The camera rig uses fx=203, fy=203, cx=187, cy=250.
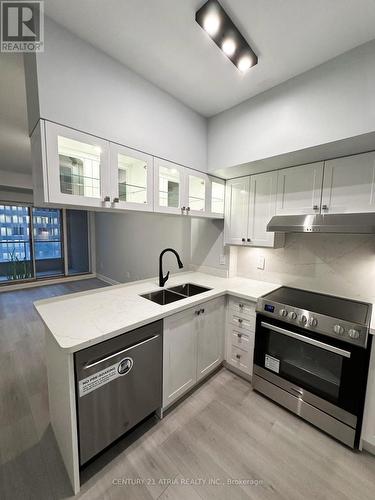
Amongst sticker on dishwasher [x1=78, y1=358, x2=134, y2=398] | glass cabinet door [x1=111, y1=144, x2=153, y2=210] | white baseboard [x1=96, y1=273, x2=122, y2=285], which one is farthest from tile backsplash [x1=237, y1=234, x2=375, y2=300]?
white baseboard [x1=96, y1=273, x2=122, y2=285]

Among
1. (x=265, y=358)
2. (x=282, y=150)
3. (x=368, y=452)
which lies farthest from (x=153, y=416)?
(x=282, y=150)

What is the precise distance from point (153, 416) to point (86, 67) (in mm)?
2570

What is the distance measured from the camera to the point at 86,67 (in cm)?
130

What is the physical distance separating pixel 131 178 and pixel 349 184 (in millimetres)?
1722

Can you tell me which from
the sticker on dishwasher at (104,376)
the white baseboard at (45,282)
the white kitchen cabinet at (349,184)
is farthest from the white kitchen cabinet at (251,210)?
the white baseboard at (45,282)

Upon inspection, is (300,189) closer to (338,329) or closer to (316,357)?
(338,329)

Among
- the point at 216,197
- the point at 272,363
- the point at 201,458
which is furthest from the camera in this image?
the point at 216,197

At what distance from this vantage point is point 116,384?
1.27m

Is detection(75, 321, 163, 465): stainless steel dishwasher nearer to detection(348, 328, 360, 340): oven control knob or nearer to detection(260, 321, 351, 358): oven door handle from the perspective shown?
detection(260, 321, 351, 358): oven door handle

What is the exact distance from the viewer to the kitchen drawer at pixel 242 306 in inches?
76.0

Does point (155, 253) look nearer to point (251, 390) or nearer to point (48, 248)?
point (251, 390)

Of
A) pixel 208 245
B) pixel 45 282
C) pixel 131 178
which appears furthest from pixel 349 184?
pixel 45 282

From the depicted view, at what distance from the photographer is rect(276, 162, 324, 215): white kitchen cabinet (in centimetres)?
175

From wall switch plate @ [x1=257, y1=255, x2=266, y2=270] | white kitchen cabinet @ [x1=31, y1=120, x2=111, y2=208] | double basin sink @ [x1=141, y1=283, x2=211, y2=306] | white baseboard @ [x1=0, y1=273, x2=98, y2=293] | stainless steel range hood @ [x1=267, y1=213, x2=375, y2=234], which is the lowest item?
white baseboard @ [x1=0, y1=273, x2=98, y2=293]
